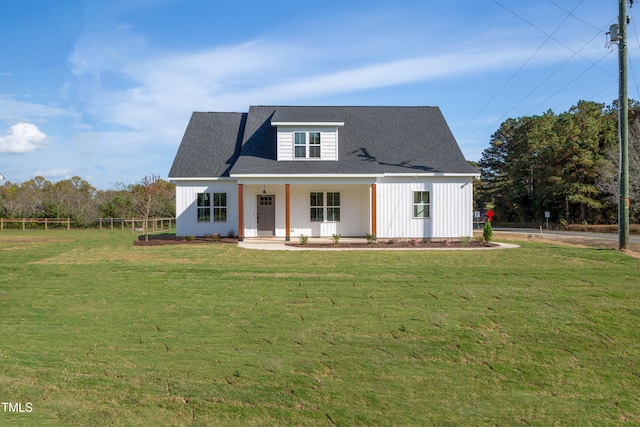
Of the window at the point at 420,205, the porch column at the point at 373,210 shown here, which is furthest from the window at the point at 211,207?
the window at the point at 420,205

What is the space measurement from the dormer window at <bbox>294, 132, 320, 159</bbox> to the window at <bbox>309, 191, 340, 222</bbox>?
1878mm

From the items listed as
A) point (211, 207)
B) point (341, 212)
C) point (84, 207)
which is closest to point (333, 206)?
point (341, 212)

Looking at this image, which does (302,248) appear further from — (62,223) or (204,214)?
(62,223)

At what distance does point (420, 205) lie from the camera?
22.4m

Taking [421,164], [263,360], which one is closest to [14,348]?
[263,360]

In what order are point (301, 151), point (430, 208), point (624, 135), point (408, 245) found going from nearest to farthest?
1. point (624, 135)
2. point (408, 245)
3. point (430, 208)
4. point (301, 151)

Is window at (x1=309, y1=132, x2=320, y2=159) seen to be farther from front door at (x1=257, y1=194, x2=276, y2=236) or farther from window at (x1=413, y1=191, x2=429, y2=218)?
window at (x1=413, y1=191, x2=429, y2=218)

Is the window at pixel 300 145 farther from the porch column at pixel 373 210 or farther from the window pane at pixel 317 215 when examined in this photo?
the porch column at pixel 373 210

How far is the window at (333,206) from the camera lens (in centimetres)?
2348

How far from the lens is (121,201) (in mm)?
38625

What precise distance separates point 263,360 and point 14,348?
3.38 m

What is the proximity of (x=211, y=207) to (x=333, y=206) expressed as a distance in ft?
19.5

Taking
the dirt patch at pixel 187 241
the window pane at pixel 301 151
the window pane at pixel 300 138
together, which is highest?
the window pane at pixel 300 138

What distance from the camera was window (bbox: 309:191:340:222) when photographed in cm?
2345
